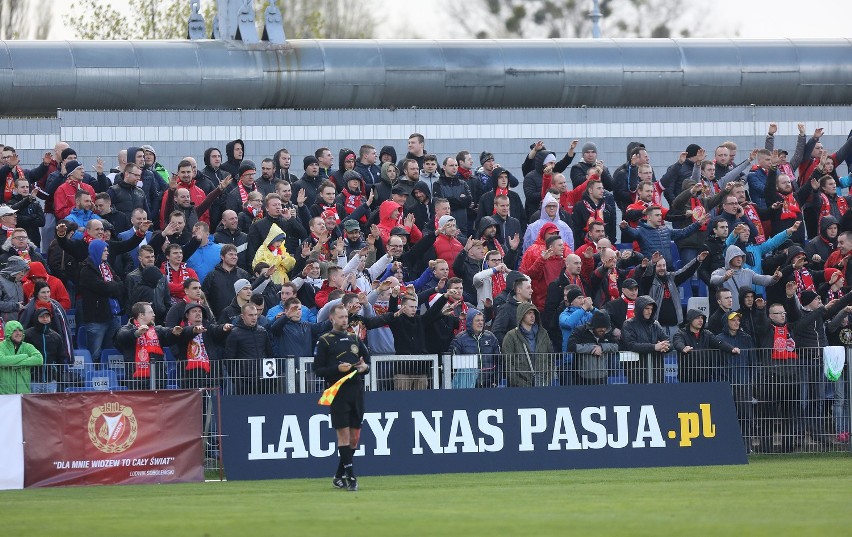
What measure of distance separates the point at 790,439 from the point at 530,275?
13.9 ft

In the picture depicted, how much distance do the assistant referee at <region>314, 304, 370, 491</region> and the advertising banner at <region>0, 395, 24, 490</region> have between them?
384cm

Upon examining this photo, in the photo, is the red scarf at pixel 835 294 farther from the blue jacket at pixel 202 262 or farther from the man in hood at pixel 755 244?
the blue jacket at pixel 202 262

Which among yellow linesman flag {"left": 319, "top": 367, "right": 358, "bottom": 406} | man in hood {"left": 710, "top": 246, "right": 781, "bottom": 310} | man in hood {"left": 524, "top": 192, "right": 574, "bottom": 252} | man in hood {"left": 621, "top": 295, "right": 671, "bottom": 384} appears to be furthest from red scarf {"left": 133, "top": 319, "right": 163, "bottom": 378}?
man in hood {"left": 710, "top": 246, "right": 781, "bottom": 310}

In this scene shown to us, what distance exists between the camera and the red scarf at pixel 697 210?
76.8 ft

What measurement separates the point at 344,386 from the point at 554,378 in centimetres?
401

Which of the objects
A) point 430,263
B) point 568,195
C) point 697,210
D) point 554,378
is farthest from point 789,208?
point 430,263

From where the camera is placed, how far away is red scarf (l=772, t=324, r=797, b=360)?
20750mm

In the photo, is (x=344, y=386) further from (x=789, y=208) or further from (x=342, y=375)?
(x=789, y=208)

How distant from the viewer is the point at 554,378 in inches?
796

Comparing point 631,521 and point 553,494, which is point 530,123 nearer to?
point 553,494

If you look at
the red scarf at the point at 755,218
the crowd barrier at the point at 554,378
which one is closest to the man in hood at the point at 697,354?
the crowd barrier at the point at 554,378

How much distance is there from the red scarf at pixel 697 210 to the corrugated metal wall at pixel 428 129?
14.7 ft

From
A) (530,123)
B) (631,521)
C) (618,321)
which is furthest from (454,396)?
(530,123)

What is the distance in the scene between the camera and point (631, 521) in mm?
13273
